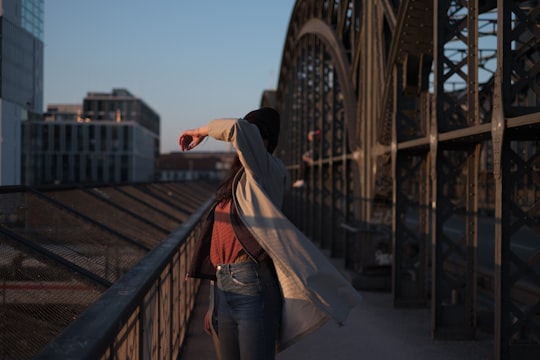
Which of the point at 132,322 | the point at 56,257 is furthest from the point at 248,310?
the point at 56,257

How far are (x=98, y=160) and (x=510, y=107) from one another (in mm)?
84271

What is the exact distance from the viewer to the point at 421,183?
11078 millimetres

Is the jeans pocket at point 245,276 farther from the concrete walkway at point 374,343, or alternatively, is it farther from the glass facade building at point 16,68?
the glass facade building at point 16,68

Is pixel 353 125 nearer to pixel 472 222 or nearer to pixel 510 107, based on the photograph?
pixel 472 222

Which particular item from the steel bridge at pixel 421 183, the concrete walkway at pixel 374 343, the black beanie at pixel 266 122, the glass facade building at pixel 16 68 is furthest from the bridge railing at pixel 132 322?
Answer: the glass facade building at pixel 16 68

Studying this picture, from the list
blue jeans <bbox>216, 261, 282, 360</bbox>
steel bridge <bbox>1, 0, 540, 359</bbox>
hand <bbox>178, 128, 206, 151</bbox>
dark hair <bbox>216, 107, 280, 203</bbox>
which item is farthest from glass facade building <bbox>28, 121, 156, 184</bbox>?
blue jeans <bbox>216, 261, 282, 360</bbox>

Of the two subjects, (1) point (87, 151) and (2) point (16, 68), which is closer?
(2) point (16, 68)

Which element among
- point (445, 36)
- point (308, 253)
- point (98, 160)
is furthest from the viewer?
point (98, 160)

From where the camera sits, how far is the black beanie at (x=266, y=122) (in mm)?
3111

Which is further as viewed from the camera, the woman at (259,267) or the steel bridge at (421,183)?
the steel bridge at (421,183)

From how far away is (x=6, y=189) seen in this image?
4.38m

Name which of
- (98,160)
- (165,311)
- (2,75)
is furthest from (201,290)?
(98,160)

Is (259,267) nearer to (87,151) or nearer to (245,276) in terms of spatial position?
(245,276)

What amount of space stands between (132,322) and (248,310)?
762 mm
